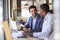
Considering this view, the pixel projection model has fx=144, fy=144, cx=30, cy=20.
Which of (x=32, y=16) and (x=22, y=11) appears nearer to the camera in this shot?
(x=32, y=16)

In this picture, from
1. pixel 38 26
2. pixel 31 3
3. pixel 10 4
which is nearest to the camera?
pixel 38 26

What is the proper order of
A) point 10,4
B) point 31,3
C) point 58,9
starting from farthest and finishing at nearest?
point 10,4 → point 31,3 → point 58,9

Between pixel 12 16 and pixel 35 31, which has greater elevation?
pixel 12 16

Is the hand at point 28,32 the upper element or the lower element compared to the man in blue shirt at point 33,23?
lower

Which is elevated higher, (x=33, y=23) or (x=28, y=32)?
(x=33, y=23)

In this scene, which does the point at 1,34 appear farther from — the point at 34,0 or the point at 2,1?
the point at 34,0

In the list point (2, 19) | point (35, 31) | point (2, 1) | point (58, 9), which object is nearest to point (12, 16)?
point (2, 19)

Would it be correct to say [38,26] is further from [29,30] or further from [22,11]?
[22,11]

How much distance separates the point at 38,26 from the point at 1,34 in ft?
2.89

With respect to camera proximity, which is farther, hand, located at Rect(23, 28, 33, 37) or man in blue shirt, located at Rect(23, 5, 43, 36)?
hand, located at Rect(23, 28, 33, 37)

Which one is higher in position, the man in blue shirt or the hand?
the man in blue shirt

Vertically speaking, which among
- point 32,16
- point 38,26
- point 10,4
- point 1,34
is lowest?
point 1,34

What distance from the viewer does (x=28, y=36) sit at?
8.89 ft

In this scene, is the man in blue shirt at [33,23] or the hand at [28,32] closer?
the man in blue shirt at [33,23]
